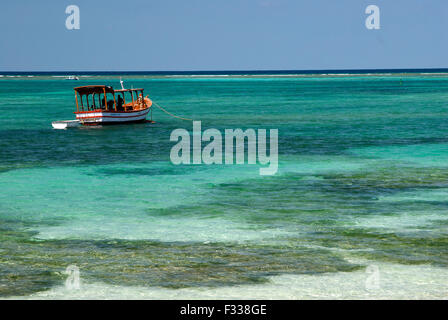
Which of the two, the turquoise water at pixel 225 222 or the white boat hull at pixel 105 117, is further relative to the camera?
the white boat hull at pixel 105 117

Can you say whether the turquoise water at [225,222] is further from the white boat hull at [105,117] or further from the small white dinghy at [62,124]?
the white boat hull at [105,117]

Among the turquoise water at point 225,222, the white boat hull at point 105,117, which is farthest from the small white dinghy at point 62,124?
the turquoise water at point 225,222

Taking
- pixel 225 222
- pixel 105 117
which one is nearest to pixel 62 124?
pixel 105 117

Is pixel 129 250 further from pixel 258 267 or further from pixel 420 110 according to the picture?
pixel 420 110

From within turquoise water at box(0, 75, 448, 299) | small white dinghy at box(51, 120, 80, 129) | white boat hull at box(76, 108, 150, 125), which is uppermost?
white boat hull at box(76, 108, 150, 125)

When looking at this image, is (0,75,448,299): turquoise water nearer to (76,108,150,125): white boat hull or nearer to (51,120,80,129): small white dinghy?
(51,120,80,129): small white dinghy

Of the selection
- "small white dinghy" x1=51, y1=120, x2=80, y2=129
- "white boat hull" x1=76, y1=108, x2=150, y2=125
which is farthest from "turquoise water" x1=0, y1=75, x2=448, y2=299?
"white boat hull" x1=76, y1=108, x2=150, y2=125

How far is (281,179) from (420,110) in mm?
42607

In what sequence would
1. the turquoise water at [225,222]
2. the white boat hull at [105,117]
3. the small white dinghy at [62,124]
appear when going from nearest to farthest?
1. the turquoise water at [225,222]
2. the small white dinghy at [62,124]
3. the white boat hull at [105,117]

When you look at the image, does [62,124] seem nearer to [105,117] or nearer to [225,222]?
[105,117]

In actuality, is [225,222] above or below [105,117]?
below

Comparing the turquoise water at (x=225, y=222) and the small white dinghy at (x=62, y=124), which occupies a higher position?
the small white dinghy at (x=62, y=124)

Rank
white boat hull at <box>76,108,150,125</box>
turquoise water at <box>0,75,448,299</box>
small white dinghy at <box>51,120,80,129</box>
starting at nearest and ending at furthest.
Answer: turquoise water at <box>0,75,448,299</box> < small white dinghy at <box>51,120,80,129</box> < white boat hull at <box>76,108,150,125</box>

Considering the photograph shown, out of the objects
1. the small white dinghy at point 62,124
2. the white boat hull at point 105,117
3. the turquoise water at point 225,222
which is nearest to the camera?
the turquoise water at point 225,222
